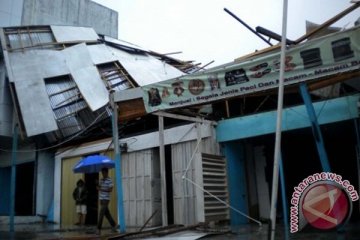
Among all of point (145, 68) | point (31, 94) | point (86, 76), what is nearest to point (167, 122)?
point (145, 68)

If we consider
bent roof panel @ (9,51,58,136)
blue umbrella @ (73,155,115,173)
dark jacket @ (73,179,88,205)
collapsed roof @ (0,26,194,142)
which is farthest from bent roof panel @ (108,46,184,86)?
blue umbrella @ (73,155,115,173)

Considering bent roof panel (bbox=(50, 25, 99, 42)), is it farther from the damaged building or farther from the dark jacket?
the dark jacket

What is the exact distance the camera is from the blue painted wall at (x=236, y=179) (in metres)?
12.1

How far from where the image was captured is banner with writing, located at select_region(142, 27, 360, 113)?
294 inches

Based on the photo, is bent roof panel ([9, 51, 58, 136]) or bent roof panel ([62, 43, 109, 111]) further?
bent roof panel ([62, 43, 109, 111])

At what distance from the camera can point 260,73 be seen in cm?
823

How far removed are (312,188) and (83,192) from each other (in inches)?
457

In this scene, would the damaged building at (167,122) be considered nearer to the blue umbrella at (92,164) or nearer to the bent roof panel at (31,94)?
the bent roof panel at (31,94)

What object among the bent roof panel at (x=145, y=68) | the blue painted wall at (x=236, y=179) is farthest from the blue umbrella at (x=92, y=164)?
the bent roof panel at (x=145, y=68)

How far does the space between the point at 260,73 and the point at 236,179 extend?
512 cm

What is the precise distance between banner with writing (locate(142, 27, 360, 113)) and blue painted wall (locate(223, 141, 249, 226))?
3.78 metres

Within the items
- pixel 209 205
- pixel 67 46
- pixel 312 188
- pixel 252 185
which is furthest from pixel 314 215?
pixel 67 46

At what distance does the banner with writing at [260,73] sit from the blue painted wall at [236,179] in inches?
149

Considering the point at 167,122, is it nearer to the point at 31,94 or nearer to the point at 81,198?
the point at 81,198
